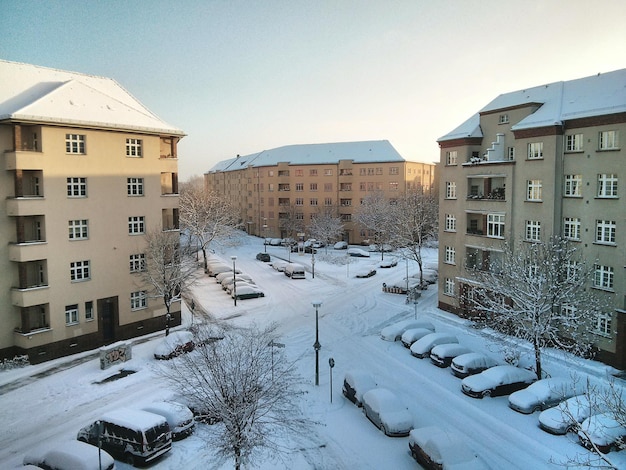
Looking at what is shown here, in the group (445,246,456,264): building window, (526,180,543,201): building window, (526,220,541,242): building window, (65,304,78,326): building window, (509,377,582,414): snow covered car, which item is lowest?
(509,377,582,414): snow covered car

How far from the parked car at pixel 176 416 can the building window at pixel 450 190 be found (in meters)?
27.6

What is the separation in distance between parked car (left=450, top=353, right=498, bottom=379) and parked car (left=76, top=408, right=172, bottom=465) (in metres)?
15.7

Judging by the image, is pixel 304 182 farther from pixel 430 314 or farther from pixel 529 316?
pixel 529 316

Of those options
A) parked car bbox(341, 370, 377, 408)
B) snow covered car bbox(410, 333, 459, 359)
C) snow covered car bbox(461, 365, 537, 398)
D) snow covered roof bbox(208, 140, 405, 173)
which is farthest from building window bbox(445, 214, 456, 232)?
snow covered roof bbox(208, 140, 405, 173)

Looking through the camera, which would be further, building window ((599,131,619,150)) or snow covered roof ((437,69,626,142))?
snow covered roof ((437,69,626,142))

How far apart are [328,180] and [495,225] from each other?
168ft

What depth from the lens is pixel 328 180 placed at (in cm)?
8331

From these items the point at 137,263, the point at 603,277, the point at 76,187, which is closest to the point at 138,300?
the point at 137,263

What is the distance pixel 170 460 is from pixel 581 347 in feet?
79.4

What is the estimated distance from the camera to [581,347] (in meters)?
27.8

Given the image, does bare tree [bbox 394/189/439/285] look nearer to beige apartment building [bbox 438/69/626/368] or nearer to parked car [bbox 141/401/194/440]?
beige apartment building [bbox 438/69/626/368]

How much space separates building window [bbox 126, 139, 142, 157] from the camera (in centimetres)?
3247

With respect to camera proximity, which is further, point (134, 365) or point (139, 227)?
point (139, 227)

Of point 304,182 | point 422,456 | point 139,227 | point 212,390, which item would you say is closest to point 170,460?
point 212,390
